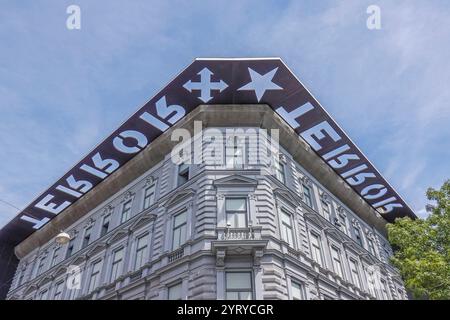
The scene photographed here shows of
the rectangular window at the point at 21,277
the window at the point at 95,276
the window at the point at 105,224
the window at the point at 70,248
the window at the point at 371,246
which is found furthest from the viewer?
the rectangular window at the point at 21,277

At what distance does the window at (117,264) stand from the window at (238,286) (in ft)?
27.0

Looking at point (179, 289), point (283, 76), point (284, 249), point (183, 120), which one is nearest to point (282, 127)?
point (283, 76)

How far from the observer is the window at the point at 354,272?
22569mm

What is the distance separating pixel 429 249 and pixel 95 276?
64.2 ft

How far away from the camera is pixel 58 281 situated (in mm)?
24812

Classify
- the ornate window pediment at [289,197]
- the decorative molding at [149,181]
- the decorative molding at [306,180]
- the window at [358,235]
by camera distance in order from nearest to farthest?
the ornate window pediment at [289,197], the decorative molding at [149,181], the decorative molding at [306,180], the window at [358,235]

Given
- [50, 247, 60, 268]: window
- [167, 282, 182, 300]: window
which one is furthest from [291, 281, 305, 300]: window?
[50, 247, 60, 268]: window

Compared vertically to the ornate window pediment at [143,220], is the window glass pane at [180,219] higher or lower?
lower

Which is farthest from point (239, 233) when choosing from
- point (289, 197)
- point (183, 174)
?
point (183, 174)

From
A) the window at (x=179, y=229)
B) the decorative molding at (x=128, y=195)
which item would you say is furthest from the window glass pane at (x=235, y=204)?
the decorative molding at (x=128, y=195)

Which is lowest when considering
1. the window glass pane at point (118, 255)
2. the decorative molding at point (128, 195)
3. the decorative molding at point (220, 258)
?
the decorative molding at point (220, 258)

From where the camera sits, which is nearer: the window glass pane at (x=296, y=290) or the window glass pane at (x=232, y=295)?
the window glass pane at (x=232, y=295)

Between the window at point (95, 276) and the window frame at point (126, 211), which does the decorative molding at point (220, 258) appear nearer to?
the window frame at point (126, 211)

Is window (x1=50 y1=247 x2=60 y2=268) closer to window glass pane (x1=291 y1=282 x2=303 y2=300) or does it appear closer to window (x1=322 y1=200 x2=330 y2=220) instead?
window glass pane (x1=291 y1=282 x2=303 y2=300)
